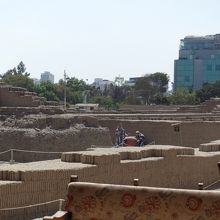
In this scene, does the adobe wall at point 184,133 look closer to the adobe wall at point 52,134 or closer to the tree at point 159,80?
the adobe wall at point 52,134

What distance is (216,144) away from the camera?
50.8ft

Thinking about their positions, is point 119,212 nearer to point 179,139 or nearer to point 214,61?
point 179,139

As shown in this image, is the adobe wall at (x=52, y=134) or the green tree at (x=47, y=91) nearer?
the adobe wall at (x=52, y=134)

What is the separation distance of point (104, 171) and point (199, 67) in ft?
427

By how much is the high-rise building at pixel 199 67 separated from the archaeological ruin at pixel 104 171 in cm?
11285

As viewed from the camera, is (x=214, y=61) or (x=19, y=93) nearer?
(x=19, y=93)

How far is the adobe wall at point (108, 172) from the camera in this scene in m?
9.30

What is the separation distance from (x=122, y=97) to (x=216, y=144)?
89.8 metres

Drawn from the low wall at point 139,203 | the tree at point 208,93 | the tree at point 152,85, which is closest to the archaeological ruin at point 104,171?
the low wall at point 139,203

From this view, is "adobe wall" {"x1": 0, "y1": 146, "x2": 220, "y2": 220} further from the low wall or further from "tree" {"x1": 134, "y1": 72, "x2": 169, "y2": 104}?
"tree" {"x1": 134, "y1": 72, "x2": 169, "y2": 104}

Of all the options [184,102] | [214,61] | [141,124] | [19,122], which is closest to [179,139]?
[141,124]

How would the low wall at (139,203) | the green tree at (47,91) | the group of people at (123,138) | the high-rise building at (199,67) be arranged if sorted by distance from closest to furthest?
the low wall at (139,203), the group of people at (123,138), the green tree at (47,91), the high-rise building at (199,67)

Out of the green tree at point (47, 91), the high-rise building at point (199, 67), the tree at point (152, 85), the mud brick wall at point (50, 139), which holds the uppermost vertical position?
the high-rise building at point (199, 67)

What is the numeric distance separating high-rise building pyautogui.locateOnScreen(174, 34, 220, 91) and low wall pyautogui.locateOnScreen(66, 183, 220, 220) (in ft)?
426
